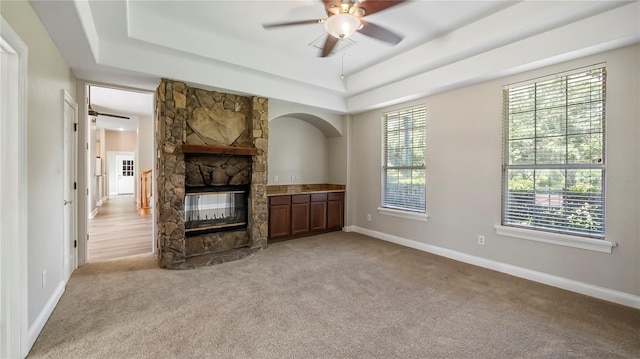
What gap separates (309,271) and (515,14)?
3.66 meters

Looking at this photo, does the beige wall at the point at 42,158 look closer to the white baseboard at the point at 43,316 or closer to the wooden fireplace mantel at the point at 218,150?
the white baseboard at the point at 43,316

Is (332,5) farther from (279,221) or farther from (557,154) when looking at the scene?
(279,221)

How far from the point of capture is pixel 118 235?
17.3 feet

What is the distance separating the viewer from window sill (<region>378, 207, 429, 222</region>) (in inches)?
176

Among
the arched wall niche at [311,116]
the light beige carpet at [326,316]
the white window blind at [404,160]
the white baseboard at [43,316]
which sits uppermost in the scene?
the arched wall niche at [311,116]

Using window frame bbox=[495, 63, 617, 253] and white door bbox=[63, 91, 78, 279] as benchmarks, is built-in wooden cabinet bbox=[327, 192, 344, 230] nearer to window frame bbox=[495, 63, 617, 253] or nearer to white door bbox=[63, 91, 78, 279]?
window frame bbox=[495, 63, 617, 253]

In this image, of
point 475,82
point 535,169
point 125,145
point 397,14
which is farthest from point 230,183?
point 125,145

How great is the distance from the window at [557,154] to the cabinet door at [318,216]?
3.02m

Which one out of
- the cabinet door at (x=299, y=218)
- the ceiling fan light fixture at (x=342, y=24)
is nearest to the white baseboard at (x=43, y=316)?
the cabinet door at (x=299, y=218)

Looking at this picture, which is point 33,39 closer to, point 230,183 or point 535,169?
point 230,183

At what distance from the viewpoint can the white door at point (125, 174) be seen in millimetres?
13016

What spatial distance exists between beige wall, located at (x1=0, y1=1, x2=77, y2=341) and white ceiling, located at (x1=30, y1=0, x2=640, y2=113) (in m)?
0.20

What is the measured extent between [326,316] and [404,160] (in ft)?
10.4

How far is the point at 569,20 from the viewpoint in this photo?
8.86ft
